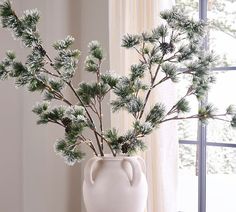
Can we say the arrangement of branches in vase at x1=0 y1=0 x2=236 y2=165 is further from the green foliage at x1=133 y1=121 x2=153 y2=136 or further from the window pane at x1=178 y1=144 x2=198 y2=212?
the window pane at x1=178 y1=144 x2=198 y2=212

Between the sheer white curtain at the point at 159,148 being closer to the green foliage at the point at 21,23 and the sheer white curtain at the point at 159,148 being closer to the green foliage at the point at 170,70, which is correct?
the green foliage at the point at 170,70

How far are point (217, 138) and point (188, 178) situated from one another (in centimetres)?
35

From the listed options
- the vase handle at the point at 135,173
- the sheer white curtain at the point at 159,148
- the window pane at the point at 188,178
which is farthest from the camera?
the window pane at the point at 188,178

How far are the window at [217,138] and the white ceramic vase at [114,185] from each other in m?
1.06

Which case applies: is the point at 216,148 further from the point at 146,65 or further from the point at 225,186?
the point at 146,65

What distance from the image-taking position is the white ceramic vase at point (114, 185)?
1.38 m

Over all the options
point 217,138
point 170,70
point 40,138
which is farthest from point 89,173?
point 217,138

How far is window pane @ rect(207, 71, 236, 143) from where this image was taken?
7.86 ft

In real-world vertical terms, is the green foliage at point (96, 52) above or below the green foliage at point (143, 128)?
above

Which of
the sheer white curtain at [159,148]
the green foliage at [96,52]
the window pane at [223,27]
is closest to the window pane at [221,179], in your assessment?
the sheer white curtain at [159,148]

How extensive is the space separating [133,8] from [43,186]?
122cm

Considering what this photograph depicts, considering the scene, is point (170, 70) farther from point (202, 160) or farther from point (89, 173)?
point (202, 160)

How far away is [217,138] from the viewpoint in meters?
2.42

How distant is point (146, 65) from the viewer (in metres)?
1.48
